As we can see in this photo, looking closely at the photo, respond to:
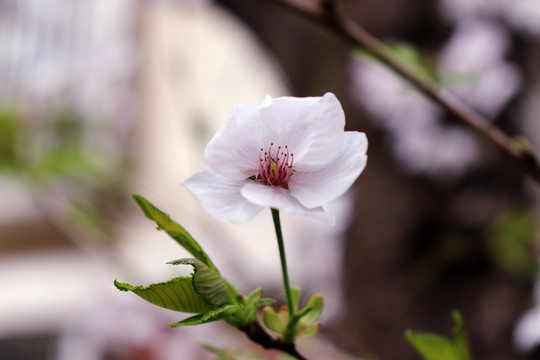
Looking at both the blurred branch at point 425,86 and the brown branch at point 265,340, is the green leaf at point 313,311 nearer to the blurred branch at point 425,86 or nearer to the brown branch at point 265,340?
the brown branch at point 265,340

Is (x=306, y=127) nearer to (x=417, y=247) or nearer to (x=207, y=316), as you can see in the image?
(x=207, y=316)

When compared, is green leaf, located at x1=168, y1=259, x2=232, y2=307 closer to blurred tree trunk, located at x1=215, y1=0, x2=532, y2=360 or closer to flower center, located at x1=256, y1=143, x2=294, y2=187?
flower center, located at x1=256, y1=143, x2=294, y2=187

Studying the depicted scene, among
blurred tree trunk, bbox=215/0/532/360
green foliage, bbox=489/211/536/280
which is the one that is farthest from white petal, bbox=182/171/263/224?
green foliage, bbox=489/211/536/280

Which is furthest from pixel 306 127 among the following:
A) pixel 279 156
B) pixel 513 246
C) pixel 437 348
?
pixel 513 246

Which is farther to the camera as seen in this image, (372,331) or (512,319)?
(372,331)

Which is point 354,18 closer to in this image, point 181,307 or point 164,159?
point 181,307

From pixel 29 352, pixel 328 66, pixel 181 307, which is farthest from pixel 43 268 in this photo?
pixel 181 307
